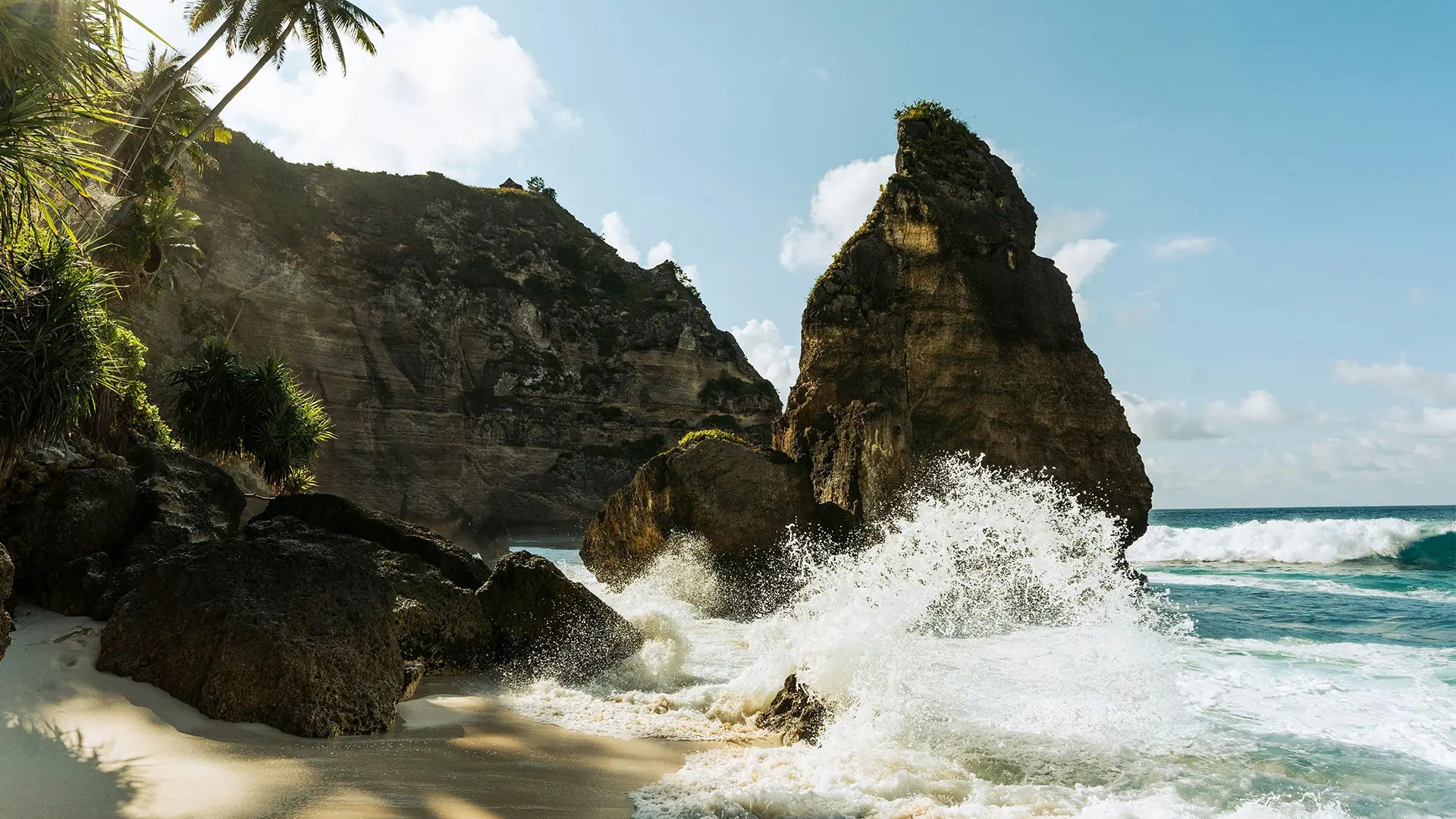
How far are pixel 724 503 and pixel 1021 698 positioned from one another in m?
10.4

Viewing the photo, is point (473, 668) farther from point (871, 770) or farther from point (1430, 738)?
point (1430, 738)

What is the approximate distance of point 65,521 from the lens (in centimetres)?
859

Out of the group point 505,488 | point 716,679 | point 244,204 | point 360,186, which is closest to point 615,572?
point 716,679

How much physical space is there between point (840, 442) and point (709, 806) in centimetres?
1491

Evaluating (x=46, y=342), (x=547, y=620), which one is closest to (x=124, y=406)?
(x=46, y=342)

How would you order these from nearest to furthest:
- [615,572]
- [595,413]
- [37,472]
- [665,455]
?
[37,472], [665,455], [615,572], [595,413]

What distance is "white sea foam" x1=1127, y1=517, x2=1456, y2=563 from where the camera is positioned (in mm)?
34969

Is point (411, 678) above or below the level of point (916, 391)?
below

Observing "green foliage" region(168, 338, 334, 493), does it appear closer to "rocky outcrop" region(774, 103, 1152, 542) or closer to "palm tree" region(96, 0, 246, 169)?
"palm tree" region(96, 0, 246, 169)

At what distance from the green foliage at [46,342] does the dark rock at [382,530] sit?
108 inches

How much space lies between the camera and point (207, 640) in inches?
255

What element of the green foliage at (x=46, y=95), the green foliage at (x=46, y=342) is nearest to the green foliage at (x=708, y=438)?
the green foliage at (x=46, y=342)

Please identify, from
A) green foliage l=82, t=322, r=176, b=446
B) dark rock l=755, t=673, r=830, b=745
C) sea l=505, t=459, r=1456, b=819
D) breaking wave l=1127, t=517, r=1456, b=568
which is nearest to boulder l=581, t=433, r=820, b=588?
sea l=505, t=459, r=1456, b=819

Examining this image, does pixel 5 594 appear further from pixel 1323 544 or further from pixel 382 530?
pixel 1323 544
